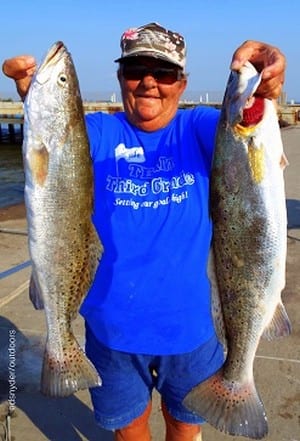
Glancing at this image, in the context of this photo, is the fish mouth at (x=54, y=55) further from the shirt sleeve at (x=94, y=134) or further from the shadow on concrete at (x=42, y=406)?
the shadow on concrete at (x=42, y=406)

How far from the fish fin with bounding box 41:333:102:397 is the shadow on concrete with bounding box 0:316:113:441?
0.99 m

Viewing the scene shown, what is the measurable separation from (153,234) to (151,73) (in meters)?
0.82

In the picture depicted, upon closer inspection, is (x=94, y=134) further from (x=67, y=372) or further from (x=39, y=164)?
(x=67, y=372)

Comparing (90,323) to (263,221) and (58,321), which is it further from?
(263,221)

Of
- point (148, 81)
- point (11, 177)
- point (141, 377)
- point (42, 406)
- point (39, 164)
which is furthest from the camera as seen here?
point (11, 177)

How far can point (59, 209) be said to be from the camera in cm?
277

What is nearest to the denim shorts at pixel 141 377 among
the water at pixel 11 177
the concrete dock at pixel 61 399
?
the concrete dock at pixel 61 399

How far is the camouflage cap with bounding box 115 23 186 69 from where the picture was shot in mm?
2814

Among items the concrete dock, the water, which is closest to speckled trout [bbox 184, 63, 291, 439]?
the concrete dock

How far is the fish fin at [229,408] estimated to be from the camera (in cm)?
285

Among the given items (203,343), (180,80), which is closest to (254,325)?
(203,343)

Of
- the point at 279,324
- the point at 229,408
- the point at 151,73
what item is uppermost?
the point at 151,73

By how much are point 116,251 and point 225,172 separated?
0.70 metres

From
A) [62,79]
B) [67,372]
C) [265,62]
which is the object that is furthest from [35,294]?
[265,62]
